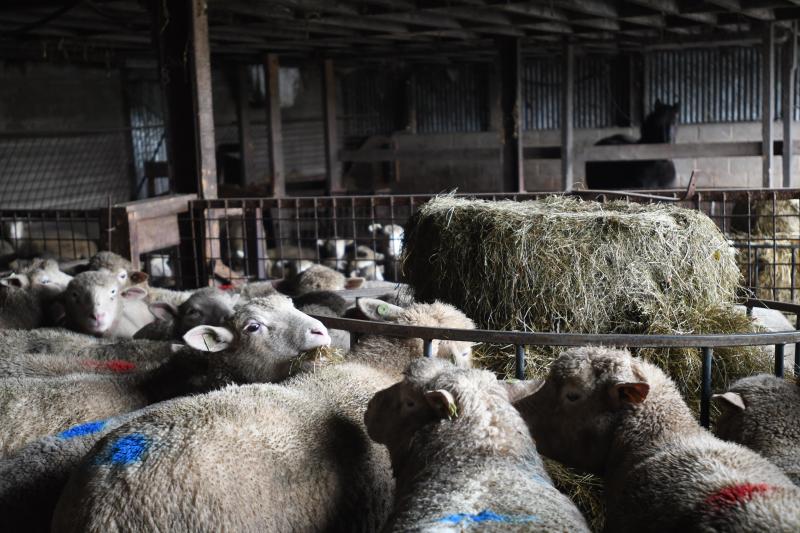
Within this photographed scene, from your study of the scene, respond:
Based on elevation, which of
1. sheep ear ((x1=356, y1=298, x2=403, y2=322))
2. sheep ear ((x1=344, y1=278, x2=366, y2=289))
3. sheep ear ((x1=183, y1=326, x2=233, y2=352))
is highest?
sheep ear ((x1=356, y1=298, x2=403, y2=322))

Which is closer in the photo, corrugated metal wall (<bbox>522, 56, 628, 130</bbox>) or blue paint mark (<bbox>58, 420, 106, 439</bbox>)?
blue paint mark (<bbox>58, 420, 106, 439</bbox>)

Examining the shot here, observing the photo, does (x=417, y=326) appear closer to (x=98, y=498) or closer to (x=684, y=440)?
(x=684, y=440)

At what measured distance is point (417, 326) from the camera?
12.9ft

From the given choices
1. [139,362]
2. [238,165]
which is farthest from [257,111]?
[139,362]

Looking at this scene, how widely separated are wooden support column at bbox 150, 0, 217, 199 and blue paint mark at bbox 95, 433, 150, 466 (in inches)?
223

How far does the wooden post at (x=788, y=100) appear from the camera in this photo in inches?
515

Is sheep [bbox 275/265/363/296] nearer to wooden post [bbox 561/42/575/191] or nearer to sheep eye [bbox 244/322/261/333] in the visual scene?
sheep eye [bbox 244/322/261/333]

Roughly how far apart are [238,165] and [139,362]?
13.1 m

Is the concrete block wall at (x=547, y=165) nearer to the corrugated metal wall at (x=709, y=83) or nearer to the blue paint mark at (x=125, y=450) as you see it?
the corrugated metal wall at (x=709, y=83)

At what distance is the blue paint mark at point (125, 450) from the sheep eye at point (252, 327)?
165 cm

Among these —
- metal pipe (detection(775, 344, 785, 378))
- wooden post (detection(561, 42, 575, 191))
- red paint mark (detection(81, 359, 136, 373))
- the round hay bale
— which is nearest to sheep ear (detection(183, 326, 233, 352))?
red paint mark (detection(81, 359, 136, 373))

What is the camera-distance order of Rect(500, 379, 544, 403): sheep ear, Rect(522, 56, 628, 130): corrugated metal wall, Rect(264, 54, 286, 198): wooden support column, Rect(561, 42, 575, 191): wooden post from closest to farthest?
Rect(500, 379, 544, 403): sheep ear, Rect(561, 42, 575, 191): wooden post, Rect(264, 54, 286, 198): wooden support column, Rect(522, 56, 628, 130): corrugated metal wall

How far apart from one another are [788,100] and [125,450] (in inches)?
512

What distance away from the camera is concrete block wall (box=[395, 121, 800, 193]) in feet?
60.6
